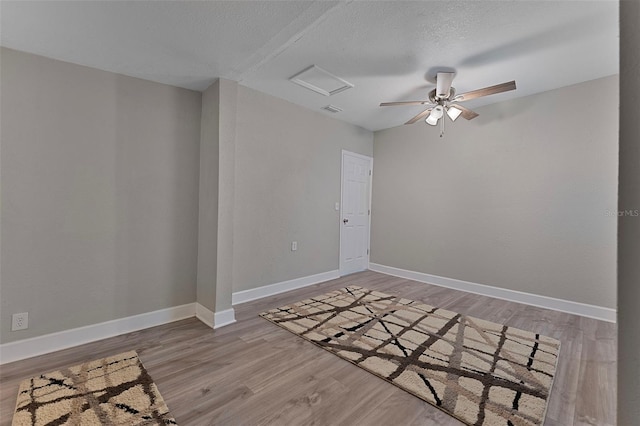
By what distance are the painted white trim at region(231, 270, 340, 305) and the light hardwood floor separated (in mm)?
399

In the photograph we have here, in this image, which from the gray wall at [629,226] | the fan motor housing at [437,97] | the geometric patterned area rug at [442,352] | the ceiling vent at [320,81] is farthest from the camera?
the fan motor housing at [437,97]

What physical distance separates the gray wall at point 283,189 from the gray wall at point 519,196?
128cm

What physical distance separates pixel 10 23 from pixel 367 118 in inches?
152

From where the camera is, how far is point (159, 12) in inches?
72.3

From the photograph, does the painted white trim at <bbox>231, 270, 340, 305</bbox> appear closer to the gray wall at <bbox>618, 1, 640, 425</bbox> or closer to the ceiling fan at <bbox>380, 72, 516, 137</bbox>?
the ceiling fan at <bbox>380, 72, 516, 137</bbox>

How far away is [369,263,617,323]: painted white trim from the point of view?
3074mm

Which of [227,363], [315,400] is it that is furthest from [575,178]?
[227,363]

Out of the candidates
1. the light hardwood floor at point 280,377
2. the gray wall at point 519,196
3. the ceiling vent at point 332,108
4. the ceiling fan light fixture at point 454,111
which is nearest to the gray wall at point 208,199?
the light hardwood floor at point 280,377

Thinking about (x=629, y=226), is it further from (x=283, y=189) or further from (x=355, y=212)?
(x=355, y=212)

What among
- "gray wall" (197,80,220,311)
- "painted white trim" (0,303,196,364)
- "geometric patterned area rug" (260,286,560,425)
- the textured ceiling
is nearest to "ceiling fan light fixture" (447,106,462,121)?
the textured ceiling

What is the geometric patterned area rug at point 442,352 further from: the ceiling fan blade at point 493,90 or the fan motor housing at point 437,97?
the fan motor housing at point 437,97

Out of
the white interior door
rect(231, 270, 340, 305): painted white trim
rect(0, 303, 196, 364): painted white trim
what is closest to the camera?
rect(0, 303, 196, 364): painted white trim

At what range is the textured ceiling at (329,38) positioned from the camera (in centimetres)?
186

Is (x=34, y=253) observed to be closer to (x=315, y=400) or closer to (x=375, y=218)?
(x=315, y=400)
